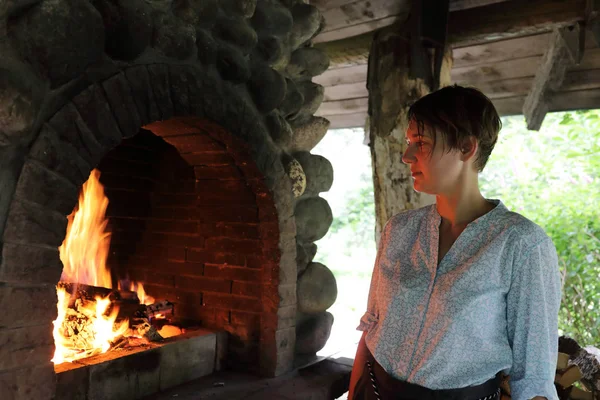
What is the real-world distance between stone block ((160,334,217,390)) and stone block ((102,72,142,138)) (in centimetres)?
113

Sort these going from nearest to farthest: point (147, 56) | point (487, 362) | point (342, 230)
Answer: point (487, 362), point (147, 56), point (342, 230)

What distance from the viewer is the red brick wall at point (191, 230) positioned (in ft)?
9.36

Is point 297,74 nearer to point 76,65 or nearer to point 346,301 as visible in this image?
point 76,65

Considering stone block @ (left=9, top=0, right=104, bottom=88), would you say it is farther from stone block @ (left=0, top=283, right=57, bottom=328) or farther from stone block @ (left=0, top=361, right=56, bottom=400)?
stone block @ (left=0, top=361, right=56, bottom=400)

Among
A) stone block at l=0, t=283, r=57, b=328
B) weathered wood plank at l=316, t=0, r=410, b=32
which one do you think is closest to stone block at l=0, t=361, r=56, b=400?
stone block at l=0, t=283, r=57, b=328

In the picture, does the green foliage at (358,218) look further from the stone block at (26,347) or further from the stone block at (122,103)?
the stone block at (26,347)

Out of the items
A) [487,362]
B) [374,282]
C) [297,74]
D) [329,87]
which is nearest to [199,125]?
[297,74]

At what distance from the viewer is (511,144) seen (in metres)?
11.7

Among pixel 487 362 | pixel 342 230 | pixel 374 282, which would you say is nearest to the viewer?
pixel 487 362

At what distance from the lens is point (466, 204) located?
1557 mm

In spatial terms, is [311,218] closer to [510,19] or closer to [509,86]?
[510,19]

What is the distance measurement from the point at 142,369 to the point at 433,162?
1.70 metres

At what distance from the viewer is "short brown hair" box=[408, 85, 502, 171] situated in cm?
147

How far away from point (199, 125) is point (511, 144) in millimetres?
10583
